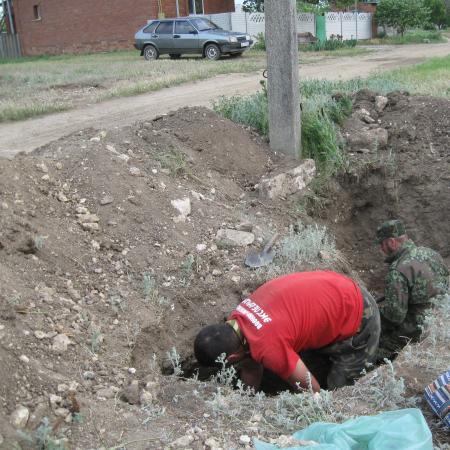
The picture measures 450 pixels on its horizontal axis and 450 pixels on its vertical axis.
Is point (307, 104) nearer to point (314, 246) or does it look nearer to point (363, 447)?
point (314, 246)

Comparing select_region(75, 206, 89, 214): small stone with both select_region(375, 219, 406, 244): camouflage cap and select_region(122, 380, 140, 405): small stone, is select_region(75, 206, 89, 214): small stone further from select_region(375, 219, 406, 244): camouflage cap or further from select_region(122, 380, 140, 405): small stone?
select_region(375, 219, 406, 244): camouflage cap

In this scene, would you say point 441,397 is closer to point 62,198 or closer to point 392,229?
point 392,229

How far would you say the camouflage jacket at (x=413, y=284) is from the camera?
4496mm

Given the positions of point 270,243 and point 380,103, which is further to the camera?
point 380,103

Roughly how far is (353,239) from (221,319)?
2532mm

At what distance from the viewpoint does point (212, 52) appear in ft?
64.7

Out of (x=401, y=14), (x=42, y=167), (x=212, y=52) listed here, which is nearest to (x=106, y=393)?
(x=42, y=167)

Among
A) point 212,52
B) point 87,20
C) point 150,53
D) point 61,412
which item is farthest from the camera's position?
point 87,20

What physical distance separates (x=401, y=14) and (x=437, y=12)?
753cm

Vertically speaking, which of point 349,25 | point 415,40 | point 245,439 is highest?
point 349,25

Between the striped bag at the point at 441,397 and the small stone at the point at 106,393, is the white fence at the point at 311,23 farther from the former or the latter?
the striped bag at the point at 441,397

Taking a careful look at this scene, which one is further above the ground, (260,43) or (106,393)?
(260,43)

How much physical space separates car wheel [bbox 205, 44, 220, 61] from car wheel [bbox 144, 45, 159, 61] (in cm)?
195

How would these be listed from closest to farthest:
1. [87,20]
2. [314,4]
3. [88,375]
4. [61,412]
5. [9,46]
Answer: [61,412]
[88,375]
[87,20]
[9,46]
[314,4]
